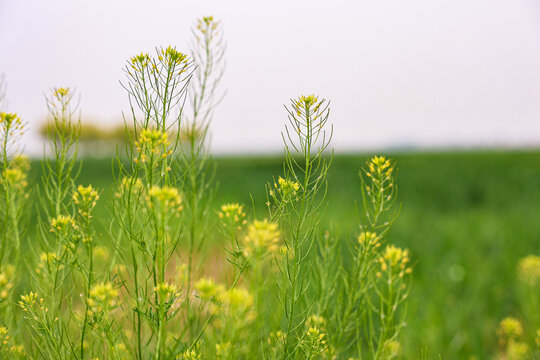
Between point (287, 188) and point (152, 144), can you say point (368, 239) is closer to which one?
point (287, 188)

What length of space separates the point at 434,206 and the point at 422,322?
26.0ft

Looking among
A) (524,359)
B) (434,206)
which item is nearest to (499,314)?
(524,359)

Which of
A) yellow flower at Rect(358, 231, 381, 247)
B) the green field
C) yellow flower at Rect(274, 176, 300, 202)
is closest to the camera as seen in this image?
yellow flower at Rect(274, 176, 300, 202)

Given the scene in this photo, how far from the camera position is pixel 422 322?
167 inches

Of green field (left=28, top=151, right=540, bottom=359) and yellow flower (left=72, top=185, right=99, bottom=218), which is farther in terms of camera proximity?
green field (left=28, top=151, right=540, bottom=359)

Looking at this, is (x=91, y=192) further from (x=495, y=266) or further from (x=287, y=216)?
(x=495, y=266)

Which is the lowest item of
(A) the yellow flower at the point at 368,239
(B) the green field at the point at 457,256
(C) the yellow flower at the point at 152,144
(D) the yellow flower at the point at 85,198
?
(B) the green field at the point at 457,256

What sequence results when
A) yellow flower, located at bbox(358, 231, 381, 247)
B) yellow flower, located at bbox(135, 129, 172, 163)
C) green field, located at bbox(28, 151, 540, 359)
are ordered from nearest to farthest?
yellow flower, located at bbox(135, 129, 172, 163), yellow flower, located at bbox(358, 231, 381, 247), green field, located at bbox(28, 151, 540, 359)

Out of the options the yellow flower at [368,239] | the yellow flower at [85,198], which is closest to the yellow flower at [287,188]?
the yellow flower at [368,239]

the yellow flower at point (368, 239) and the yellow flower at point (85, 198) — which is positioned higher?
the yellow flower at point (85, 198)

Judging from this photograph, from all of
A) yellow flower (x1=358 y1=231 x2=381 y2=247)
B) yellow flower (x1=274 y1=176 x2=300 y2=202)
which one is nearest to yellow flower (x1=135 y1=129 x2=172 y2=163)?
yellow flower (x1=274 y1=176 x2=300 y2=202)

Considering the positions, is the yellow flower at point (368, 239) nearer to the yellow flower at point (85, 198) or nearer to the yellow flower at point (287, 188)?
the yellow flower at point (287, 188)

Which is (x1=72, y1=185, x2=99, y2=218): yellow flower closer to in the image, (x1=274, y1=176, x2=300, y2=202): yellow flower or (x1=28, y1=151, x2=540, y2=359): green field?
(x1=28, y1=151, x2=540, y2=359): green field

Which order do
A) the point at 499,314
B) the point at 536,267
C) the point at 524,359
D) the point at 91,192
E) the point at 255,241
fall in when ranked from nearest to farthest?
the point at 255,241 < the point at 91,192 < the point at 524,359 < the point at 536,267 < the point at 499,314
